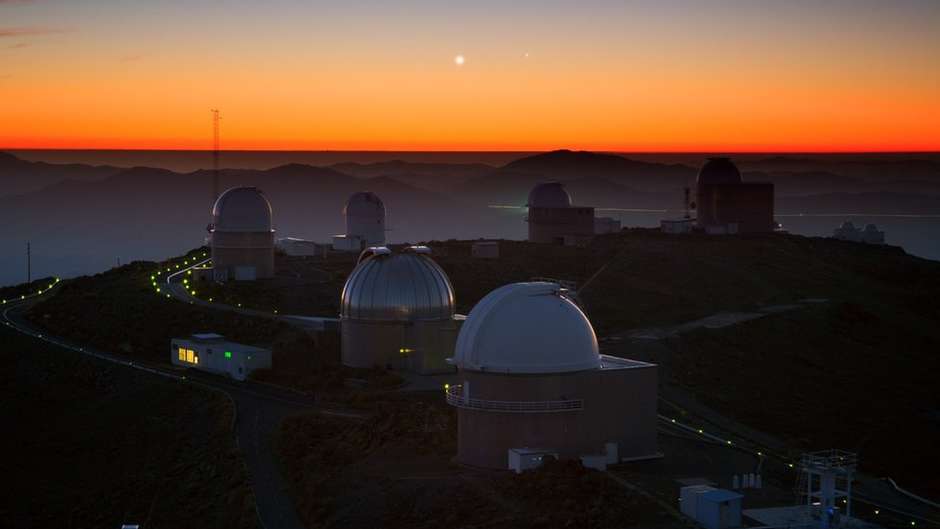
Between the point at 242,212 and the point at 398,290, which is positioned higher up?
the point at 242,212

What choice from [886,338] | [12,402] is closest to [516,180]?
[886,338]

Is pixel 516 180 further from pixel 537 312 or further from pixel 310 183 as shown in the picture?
pixel 537 312

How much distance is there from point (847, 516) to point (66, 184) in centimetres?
17858

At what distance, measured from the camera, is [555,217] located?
6919 centimetres

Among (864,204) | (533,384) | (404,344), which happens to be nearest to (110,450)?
(404,344)

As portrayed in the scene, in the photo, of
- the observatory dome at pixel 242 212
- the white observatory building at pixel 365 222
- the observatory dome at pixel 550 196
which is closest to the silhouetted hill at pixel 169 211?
the observatory dome at pixel 550 196

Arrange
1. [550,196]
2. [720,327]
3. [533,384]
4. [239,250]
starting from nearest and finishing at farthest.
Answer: [533,384]
[720,327]
[239,250]
[550,196]

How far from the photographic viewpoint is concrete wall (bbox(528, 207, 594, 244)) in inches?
2714

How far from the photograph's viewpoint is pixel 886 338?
166ft

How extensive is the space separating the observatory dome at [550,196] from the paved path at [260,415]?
1289 inches

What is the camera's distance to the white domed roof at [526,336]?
25.4 meters

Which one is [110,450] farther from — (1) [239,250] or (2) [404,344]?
(1) [239,250]

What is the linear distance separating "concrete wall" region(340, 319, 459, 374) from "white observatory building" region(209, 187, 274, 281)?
14.1 m

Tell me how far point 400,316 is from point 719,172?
134 ft
